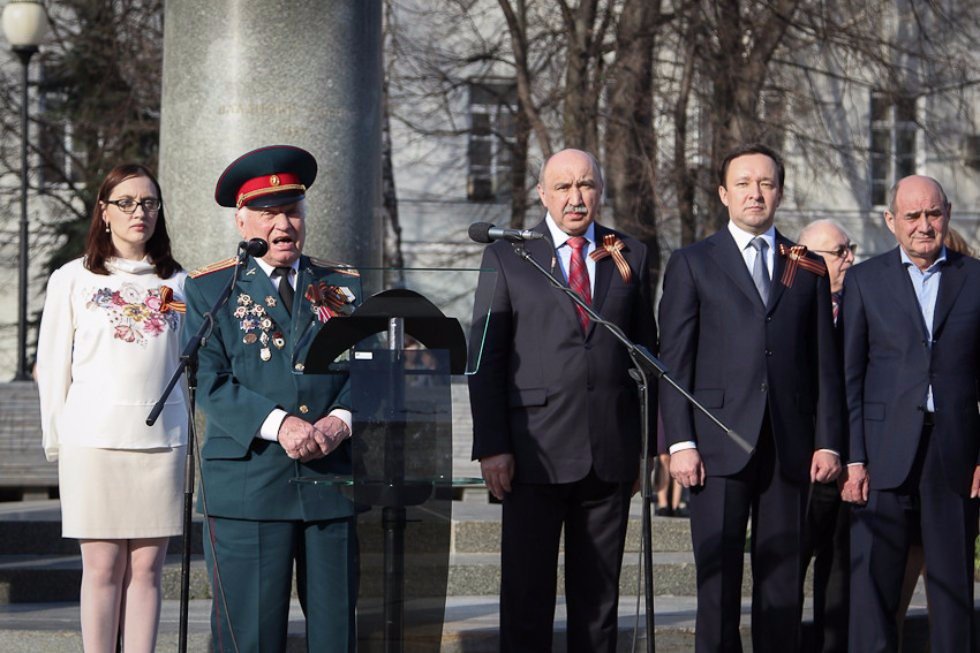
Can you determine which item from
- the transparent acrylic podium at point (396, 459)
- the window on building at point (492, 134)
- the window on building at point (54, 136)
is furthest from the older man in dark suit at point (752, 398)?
the window on building at point (54, 136)

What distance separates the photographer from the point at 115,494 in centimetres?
626

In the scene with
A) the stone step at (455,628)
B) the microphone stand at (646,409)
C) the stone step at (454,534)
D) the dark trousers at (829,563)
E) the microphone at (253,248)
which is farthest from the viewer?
the stone step at (454,534)

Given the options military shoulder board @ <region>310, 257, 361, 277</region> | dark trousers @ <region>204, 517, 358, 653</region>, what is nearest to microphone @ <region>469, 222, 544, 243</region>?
military shoulder board @ <region>310, 257, 361, 277</region>

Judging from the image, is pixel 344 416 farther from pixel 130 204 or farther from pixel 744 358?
pixel 744 358

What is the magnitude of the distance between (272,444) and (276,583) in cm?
48

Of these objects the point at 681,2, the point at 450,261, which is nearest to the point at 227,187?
the point at 681,2

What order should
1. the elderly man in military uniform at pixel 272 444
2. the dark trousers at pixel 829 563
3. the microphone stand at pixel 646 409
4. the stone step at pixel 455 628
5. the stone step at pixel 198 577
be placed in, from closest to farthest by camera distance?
the microphone stand at pixel 646 409 → the elderly man in military uniform at pixel 272 444 → the stone step at pixel 455 628 → the dark trousers at pixel 829 563 → the stone step at pixel 198 577

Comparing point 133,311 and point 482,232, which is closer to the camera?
point 482,232

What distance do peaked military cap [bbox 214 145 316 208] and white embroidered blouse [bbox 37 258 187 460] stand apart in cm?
83

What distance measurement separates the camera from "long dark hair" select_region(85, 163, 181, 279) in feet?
21.0

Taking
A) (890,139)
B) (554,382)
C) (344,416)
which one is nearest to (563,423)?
(554,382)

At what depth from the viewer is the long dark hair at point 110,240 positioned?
21.0ft

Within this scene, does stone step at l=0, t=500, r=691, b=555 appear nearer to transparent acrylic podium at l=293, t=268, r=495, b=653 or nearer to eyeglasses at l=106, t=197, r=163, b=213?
eyeglasses at l=106, t=197, r=163, b=213

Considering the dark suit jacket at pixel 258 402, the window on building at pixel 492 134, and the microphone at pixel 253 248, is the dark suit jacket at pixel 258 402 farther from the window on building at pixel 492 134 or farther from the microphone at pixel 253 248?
the window on building at pixel 492 134
